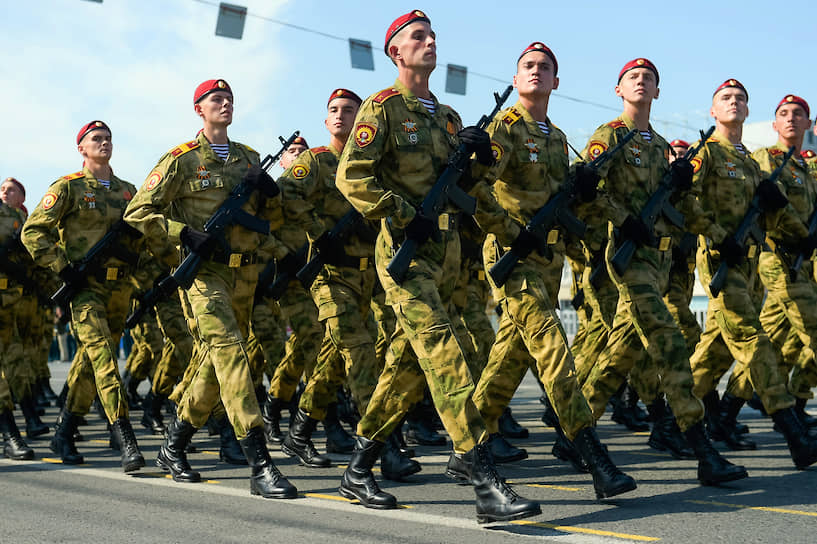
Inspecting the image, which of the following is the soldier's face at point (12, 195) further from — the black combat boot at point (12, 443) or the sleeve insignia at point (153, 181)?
the sleeve insignia at point (153, 181)

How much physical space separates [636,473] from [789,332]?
9.11 feet

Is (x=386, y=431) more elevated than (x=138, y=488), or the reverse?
(x=386, y=431)

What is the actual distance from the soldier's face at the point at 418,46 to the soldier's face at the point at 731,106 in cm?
266

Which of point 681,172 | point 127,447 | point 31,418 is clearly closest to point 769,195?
point 681,172

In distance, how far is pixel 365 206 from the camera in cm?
470

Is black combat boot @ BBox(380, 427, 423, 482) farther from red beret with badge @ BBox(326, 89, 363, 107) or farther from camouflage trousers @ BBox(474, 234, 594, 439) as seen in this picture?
red beret with badge @ BBox(326, 89, 363, 107)

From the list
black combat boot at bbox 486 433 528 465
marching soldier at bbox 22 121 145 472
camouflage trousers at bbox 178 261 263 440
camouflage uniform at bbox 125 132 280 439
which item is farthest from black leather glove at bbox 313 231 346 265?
black combat boot at bbox 486 433 528 465

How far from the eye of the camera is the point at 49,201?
7.05 m

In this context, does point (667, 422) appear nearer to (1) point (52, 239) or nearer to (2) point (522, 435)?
(2) point (522, 435)

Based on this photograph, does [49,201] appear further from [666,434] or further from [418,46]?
[666,434]

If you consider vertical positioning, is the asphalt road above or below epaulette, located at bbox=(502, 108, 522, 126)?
below

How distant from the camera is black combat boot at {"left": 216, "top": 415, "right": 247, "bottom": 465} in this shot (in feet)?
21.9

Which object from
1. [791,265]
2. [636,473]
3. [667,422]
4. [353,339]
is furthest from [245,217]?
[791,265]

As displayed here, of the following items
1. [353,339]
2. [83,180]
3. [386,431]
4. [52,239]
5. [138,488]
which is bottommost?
[138,488]
